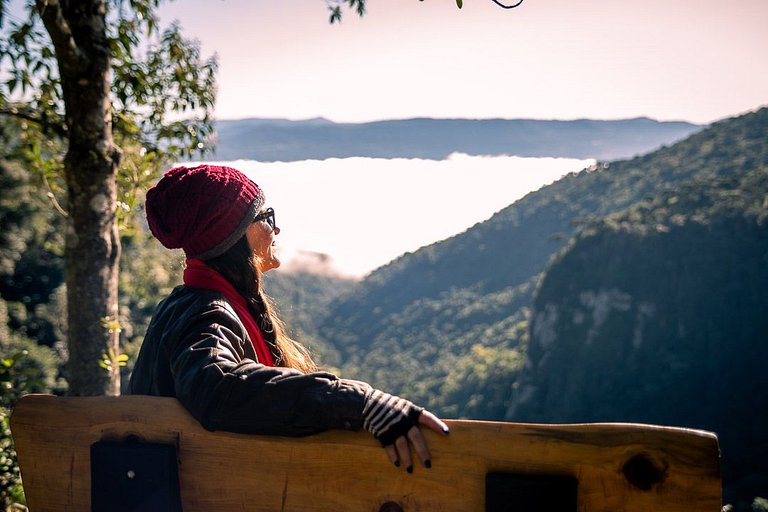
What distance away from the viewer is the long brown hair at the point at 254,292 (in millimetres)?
1896

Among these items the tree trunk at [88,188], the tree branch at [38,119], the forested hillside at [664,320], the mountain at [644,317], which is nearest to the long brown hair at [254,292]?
the tree trunk at [88,188]

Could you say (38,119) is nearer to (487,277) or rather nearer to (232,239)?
(232,239)

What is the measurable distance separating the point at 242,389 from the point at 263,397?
0.06 m

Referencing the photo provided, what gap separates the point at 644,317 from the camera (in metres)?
69.2

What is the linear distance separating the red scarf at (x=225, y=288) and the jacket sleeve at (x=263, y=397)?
441mm

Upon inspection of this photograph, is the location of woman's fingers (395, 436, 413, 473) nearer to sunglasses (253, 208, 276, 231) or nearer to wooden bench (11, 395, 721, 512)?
wooden bench (11, 395, 721, 512)

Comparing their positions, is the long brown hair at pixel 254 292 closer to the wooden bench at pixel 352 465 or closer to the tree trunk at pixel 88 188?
the wooden bench at pixel 352 465

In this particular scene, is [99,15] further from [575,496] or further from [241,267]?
[575,496]

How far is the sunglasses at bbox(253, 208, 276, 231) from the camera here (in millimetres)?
1935

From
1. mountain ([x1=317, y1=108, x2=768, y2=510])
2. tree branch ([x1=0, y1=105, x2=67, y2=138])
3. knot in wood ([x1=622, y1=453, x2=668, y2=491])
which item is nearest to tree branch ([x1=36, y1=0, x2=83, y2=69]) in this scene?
tree branch ([x1=0, y1=105, x2=67, y2=138])

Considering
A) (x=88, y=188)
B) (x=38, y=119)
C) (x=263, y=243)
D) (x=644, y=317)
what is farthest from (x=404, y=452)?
(x=644, y=317)

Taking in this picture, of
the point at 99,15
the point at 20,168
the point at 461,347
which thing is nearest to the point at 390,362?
the point at 461,347

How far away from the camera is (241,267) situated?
1.92 meters

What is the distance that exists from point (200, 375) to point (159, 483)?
0.77 ft
